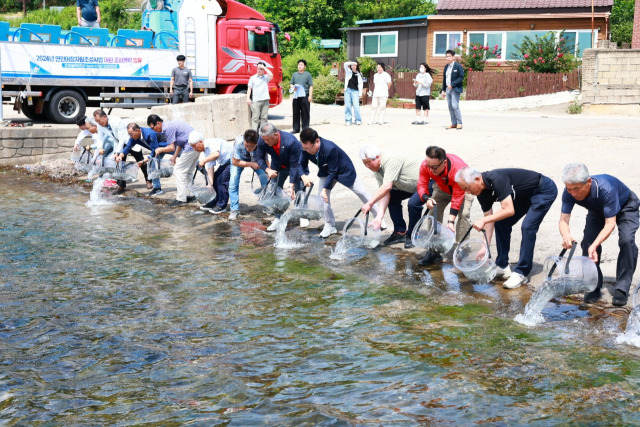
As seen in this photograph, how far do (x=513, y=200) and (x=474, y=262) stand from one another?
0.79 metres

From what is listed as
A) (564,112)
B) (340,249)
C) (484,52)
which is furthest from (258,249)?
(484,52)

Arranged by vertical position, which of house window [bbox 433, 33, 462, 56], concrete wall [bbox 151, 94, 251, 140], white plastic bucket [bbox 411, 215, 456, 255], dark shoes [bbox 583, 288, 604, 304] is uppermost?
house window [bbox 433, 33, 462, 56]

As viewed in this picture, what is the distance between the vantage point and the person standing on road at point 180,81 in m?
20.0

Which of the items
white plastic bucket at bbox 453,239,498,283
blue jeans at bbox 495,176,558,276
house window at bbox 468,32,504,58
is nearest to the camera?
blue jeans at bbox 495,176,558,276

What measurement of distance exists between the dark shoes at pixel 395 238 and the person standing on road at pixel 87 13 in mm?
15040

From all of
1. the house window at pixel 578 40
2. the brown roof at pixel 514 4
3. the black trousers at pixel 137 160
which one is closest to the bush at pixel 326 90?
the brown roof at pixel 514 4

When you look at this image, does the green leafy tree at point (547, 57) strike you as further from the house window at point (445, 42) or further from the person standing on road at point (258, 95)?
the person standing on road at point (258, 95)

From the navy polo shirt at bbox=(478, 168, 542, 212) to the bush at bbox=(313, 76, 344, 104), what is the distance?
25.5m

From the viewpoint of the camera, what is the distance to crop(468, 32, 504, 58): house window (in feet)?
111

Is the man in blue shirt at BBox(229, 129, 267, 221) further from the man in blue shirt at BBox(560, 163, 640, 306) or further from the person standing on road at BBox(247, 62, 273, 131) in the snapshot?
the person standing on road at BBox(247, 62, 273, 131)

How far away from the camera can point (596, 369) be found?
578cm

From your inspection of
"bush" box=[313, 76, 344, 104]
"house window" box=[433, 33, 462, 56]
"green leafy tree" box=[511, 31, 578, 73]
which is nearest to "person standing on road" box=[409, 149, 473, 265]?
"green leafy tree" box=[511, 31, 578, 73]

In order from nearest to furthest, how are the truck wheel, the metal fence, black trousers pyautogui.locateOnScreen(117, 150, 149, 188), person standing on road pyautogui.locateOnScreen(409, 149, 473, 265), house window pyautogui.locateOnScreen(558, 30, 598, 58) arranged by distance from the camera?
person standing on road pyautogui.locateOnScreen(409, 149, 473, 265) → black trousers pyautogui.locateOnScreen(117, 150, 149, 188) → the truck wheel → the metal fence → house window pyautogui.locateOnScreen(558, 30, 598, 58)

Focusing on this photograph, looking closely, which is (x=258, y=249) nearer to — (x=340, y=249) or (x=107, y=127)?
(x=340, y=249)
